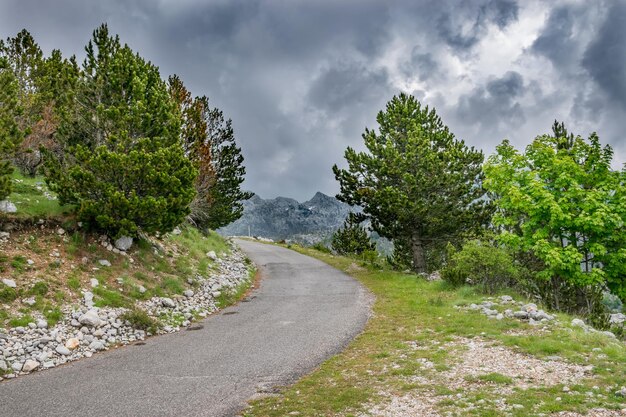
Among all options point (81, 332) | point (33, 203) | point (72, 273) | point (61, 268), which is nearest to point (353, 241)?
point (33, 203)

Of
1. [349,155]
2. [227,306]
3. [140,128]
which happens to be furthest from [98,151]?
[349,155]

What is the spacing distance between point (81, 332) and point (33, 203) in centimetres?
773

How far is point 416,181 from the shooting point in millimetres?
24609

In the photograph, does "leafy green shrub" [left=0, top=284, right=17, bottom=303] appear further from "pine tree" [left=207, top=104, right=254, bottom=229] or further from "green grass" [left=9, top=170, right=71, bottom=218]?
"pine tree" [left=207, top=104, right=254, bottom=229]

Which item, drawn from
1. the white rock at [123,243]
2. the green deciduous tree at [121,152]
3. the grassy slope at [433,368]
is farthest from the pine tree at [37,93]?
the grassy slope at [433,368]

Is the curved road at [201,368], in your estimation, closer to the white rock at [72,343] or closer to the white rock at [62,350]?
→ the white rock at [62,350]

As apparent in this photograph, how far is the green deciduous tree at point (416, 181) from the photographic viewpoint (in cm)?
2486

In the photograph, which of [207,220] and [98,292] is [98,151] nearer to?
[98,292]

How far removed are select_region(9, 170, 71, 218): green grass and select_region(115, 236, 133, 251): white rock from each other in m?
2.40

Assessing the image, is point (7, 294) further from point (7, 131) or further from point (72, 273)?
point (7, 131)

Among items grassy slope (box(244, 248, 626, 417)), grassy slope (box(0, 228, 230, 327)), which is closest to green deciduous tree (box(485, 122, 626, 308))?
grassy slope (box(244, 248, 626, 417))

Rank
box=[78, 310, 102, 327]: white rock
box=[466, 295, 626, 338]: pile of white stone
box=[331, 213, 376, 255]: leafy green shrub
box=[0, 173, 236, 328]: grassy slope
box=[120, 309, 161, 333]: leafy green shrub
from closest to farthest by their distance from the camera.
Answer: box=[0, 173, 236, 328]: grassy slope < box=[78, 310, 102, 327]: white rock < box=[466, 295, 626, 338]: pile of white stone < box=[120, 309, 161, 333]: leafy green shrub < box=[331, 213, 376, 255]: leafy green shrub

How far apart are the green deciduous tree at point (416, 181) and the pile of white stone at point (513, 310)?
32.1 ft

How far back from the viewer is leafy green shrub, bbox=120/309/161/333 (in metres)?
12.9
